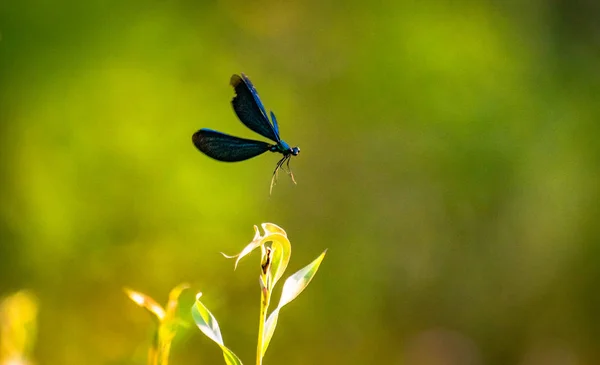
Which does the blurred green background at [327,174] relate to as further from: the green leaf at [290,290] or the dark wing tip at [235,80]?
the green leaf at [290,290]

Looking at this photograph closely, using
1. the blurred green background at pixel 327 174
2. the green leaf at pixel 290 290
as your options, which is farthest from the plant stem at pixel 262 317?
the blurred green background at pixel 327 174

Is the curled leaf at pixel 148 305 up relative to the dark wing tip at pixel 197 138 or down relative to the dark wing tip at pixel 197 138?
down

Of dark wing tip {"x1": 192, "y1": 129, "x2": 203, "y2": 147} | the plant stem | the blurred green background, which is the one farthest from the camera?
the blurred green background

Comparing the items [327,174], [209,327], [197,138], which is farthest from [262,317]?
[327,174]

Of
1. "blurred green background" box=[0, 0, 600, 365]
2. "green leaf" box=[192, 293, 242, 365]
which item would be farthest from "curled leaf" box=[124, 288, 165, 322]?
"blurred green background" box=[0, 0, 600, 365]

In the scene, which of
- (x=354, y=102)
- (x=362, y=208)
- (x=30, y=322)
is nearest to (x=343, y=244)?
(x=362, y=208)

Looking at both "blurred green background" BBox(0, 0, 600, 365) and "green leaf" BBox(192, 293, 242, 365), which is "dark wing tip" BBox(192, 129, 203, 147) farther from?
"blurred green background" BBox(0, 0, 600, 365)

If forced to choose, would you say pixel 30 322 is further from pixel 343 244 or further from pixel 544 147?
pixel 544 147

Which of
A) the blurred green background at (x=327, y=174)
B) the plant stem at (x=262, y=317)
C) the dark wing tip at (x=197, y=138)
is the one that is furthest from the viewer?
the blurred green background at (x=327, y=174)
